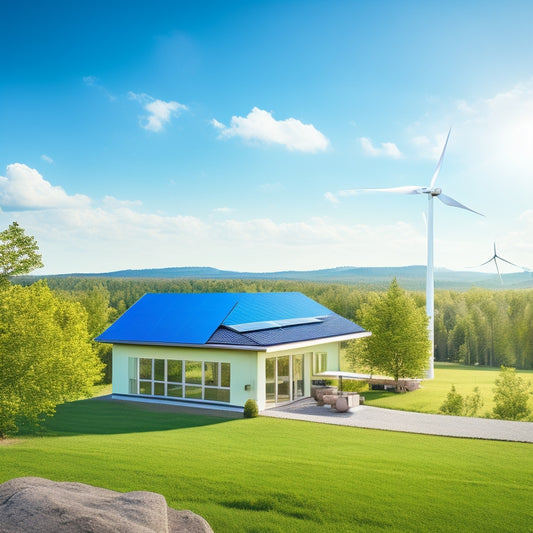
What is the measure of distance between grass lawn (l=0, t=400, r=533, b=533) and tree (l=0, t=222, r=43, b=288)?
11.8 metres

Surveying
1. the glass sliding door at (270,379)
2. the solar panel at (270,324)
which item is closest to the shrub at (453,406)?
the glass sliding door at (270,379)

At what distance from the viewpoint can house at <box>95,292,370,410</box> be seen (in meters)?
22.7

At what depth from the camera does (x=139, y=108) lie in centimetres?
5038

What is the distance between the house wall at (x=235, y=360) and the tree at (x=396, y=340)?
2.62 meters

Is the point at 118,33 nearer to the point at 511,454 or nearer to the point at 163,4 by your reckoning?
the point at 163,4

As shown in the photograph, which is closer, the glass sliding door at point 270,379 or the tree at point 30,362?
the tree at point 30,362

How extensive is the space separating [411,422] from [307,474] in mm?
9709

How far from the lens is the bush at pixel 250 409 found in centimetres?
2112

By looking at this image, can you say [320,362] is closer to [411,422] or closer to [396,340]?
[396,340]

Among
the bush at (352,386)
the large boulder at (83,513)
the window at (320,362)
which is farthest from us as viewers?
the bush at (352,386)

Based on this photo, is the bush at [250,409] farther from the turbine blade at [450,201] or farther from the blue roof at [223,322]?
the turbine blade at [450,201]

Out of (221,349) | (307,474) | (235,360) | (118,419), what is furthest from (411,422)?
(118,419)

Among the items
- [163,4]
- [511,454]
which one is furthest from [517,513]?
[163,4]

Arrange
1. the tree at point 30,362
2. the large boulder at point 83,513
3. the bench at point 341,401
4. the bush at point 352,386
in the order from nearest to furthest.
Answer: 1. the large boulder at point 83,513
2. the tree at point 30,362
3. the bench at point 341,401
4. the bush at point 352,386
